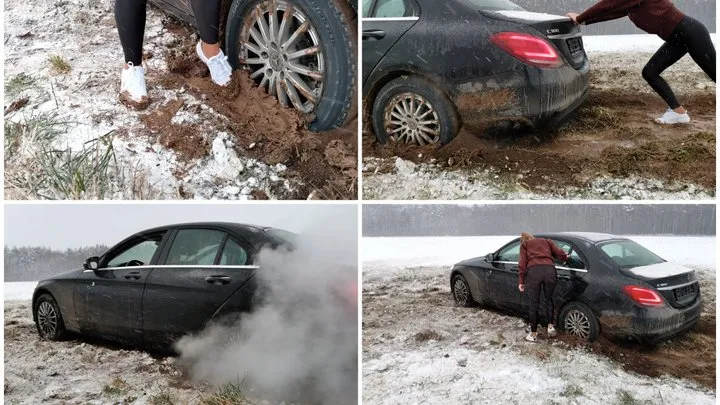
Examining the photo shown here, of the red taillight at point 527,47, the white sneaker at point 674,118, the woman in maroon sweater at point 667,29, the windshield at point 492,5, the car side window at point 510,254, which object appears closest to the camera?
the red taillight at point 527,47

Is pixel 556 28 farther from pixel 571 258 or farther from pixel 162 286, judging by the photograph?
pixel 162 286

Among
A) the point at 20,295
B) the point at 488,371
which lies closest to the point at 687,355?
the point at 488,371

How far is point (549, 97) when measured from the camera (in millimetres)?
2725

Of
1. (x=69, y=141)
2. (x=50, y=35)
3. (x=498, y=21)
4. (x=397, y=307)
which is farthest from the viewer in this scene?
(x=50, y=35)

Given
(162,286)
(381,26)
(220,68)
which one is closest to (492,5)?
(381,26)

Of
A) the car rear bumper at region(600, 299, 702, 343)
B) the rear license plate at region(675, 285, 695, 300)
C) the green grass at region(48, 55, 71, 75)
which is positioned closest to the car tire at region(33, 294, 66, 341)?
the green grass at region(48, 55, 71, 75)

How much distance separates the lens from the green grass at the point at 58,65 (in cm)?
318

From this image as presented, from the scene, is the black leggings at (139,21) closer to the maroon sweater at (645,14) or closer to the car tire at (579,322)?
the maroon sweater at (645,14)

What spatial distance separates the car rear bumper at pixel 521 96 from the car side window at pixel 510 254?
0.70 m

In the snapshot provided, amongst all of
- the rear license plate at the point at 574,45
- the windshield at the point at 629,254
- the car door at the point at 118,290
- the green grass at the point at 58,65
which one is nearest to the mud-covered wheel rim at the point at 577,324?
the windshield at the point at 629,254

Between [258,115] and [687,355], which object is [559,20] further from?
[687,355]

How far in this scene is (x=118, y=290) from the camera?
2875 mm

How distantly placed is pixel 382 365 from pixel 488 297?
27.4 inches

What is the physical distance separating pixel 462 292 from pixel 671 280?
1065 mm
